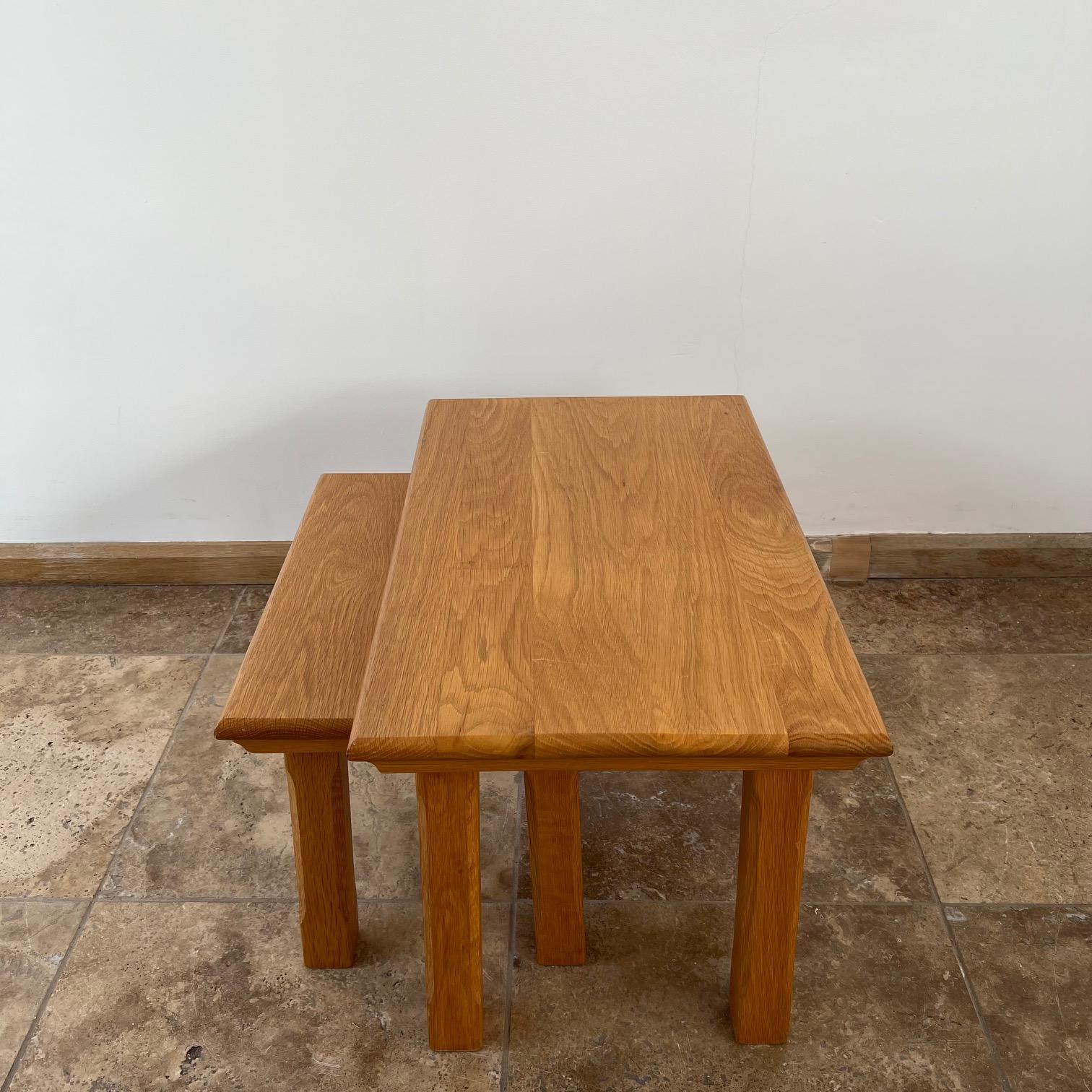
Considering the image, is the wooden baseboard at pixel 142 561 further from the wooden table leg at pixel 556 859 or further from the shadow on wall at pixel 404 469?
the wooden table leg at pixel 556 859

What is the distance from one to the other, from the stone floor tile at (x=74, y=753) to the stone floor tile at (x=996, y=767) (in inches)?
65.2

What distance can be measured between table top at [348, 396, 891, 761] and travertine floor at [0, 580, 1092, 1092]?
731mm

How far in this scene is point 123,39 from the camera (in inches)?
97.3

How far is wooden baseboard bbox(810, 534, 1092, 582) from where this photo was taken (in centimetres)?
305

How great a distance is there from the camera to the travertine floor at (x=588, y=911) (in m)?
1.81

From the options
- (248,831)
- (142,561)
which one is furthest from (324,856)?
(142,561)

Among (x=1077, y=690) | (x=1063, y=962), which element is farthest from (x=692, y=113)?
(x=1063, y=962)

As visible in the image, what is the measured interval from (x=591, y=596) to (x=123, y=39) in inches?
69.9

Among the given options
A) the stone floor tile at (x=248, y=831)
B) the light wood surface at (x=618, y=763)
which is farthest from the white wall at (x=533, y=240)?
the light wood surface at (x=618, y=763)

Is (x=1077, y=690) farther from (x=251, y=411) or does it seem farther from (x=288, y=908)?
(x=251, y=411)

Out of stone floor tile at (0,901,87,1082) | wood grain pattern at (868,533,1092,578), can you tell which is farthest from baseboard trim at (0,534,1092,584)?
stone floor tile at (0,901,87,1082)

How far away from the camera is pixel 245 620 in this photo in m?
2.97

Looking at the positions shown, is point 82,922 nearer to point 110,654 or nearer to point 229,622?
point 110,654

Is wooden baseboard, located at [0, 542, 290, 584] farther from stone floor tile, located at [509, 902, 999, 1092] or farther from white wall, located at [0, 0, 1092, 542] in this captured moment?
stone floor tile, located at [509, 902, 999, 1092]
